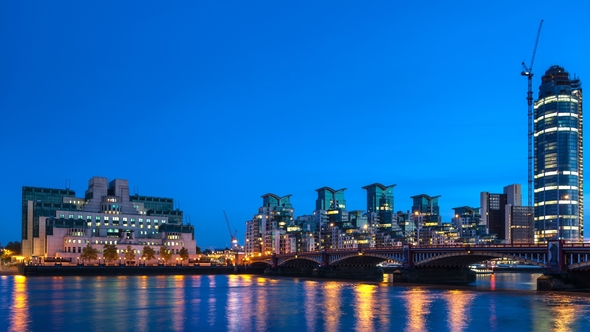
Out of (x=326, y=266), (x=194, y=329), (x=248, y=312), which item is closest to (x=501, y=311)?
(x=248, y=312)

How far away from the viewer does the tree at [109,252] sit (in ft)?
636

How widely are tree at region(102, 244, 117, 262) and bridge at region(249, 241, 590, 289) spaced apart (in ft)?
154

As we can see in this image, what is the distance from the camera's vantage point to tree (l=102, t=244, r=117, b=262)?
193875 millimetres

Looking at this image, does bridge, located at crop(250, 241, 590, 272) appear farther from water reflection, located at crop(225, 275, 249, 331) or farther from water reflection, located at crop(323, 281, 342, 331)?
water reflection, located at crop(225, 275, 249, 331)

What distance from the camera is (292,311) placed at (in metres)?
70.6

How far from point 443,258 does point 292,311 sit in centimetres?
5564

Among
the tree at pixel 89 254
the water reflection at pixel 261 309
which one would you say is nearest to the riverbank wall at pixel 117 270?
the tree at pixel 89 254

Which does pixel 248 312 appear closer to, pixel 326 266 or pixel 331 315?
pixel 331 315

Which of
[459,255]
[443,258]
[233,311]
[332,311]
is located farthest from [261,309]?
[443,258]

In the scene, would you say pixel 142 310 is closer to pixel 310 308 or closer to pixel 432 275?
pixel 310 308

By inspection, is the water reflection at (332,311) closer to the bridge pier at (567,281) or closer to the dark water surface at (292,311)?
the dark water surface at (292,311)

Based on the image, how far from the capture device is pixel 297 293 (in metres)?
98.4

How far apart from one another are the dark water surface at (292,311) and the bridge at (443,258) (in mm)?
8281

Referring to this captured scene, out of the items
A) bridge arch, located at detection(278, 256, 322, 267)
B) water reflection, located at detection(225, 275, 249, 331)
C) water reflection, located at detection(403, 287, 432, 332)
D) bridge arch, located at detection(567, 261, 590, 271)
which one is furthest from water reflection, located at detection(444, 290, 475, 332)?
bridge arch, located at detection(278, 256, 322, 267)
